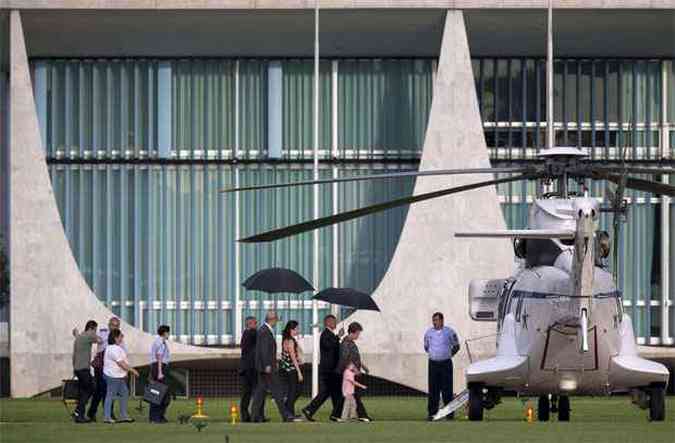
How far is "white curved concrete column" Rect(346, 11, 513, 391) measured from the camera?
132 feet

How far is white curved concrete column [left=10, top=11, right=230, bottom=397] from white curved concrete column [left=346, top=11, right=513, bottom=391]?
497 cm

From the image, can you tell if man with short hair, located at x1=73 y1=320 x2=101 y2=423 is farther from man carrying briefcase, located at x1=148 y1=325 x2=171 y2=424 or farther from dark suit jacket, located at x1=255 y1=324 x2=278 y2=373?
dark suit jacket, located at x1=255 y1=324 x2=278 y2=373

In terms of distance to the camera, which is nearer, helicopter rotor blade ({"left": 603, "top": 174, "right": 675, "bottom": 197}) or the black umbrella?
helicopter rotor blade ({"left": 603, "top": 174, "right": 675, "bottom": 197})

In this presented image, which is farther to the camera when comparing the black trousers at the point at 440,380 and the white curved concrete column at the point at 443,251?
the white curved concrete column at the point at 443,251

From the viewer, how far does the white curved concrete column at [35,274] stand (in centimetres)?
4041

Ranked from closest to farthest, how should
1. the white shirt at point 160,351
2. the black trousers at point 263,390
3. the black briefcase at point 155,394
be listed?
the black briefcase at point 155,394, the black trousers at point 263,390, the white shirt at point 160,351

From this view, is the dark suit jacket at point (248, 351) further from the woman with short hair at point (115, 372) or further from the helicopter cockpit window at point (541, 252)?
the helicopter cockpit window at point (541, 252)

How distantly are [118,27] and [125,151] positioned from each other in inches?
115

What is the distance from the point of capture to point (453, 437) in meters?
21.6

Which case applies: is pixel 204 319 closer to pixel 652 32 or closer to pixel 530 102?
pixel 530 102

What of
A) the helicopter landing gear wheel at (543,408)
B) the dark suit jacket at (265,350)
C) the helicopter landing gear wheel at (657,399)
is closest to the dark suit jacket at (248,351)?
the dark suit jacket at (265,350)

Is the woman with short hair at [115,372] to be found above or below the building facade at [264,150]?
below

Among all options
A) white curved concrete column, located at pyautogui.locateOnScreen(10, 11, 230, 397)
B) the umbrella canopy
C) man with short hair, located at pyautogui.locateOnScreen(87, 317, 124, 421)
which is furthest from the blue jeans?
white curved concrete column, located at pyautogui.locateOnScreen(10, 11, 230, 397)

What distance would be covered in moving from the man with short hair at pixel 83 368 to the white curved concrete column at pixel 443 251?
11367mm
